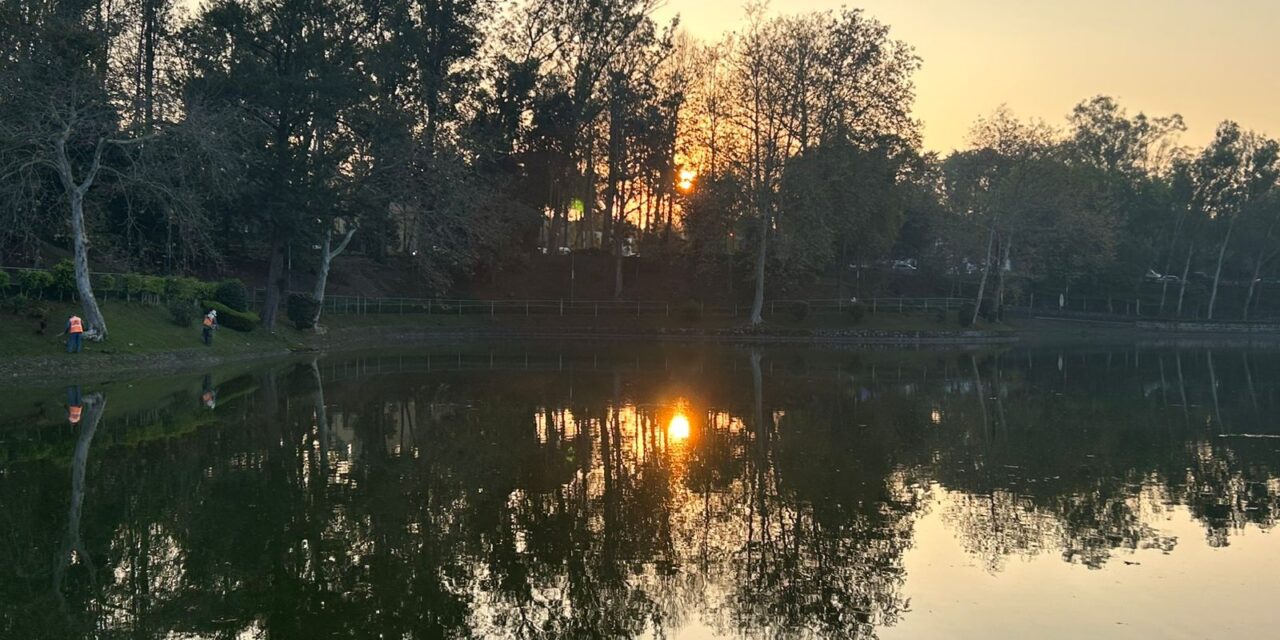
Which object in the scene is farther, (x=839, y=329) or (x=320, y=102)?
(x=839, y=329)

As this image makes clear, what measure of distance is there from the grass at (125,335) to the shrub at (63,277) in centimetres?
56

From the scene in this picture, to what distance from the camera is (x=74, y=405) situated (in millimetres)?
23438

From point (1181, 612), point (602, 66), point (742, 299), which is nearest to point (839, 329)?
point (742, 299)

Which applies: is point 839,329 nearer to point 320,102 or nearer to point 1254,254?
point 320,102

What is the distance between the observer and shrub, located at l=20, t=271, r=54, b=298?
33.4m

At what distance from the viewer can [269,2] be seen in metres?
43.2

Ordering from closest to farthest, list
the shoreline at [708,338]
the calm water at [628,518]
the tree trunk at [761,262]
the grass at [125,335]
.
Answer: the calm water at [628,518] < the grass at [125,335] < the shoreline at [708,338] < the tree trunk at [761,262]

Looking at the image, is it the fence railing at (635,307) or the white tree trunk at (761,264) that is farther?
the fence railing at (635,307)

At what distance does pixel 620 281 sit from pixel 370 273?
17.6 m

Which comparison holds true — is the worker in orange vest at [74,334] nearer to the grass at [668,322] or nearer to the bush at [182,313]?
the bush at [182,313]

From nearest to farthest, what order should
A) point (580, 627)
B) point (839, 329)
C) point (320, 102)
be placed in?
point (580, 627), point (320, 102), point (839, 329)

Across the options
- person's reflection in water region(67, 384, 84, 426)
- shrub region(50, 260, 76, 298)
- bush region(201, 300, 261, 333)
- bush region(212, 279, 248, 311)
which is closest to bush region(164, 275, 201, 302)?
bush region(201, 300, 261, 333)

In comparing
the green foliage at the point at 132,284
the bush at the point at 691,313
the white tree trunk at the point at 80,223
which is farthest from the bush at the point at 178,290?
the bush at the point at 691,313

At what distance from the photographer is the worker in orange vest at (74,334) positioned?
1219 inches
